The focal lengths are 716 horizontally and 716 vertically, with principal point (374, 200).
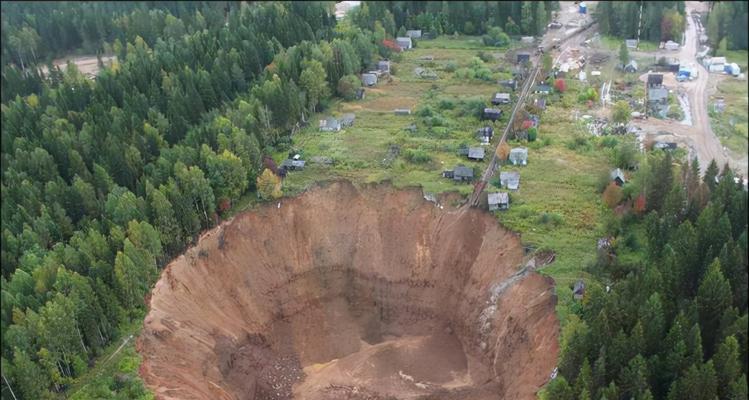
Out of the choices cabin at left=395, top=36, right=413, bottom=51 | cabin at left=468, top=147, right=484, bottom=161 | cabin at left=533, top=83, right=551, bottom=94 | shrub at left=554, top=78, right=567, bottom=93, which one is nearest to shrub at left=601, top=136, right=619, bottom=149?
cabin at left=468, top=147, right=484, bottom=161

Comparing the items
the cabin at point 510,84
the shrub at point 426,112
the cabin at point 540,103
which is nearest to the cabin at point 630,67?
the cabin at point 540,103

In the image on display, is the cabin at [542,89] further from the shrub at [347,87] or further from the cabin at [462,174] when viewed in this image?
the cabin at [462,174]

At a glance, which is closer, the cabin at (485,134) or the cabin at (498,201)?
the cabin at (498,201)

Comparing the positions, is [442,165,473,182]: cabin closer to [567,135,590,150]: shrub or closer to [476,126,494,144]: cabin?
[476,126,494,144]: cabin

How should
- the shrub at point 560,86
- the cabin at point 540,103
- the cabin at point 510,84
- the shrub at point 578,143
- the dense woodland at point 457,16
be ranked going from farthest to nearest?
the dense woodland at point 457,16 → the cabin at point 510,84 → the shrub at point 560,86 → the cabin at point 540,103 → the shrub at point 578,143

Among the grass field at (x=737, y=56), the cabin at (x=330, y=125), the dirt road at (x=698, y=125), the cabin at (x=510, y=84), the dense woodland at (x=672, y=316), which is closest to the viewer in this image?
the dense woodland at (x=672, y=316)

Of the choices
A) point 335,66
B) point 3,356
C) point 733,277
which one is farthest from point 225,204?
point 733,277
